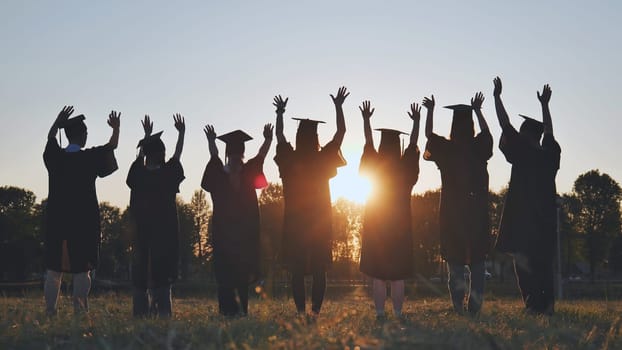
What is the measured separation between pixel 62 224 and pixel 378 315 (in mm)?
4481

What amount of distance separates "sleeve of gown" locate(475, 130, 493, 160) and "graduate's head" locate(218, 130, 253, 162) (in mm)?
3433

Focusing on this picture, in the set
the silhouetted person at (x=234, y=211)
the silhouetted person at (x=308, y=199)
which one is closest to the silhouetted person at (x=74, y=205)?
the silhouetted person at (x=234, y=211)

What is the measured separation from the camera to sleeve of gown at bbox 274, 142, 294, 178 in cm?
1085

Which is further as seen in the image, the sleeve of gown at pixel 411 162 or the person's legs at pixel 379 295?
the sleeve of gown at pixel 411 162

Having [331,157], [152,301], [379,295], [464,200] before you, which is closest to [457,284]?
[464,200]

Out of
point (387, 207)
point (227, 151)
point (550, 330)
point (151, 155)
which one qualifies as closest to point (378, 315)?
point (387, 207)

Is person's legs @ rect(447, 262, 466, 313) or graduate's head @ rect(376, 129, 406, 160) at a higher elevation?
graduate's head @ rect(376, 129, 406, 160)

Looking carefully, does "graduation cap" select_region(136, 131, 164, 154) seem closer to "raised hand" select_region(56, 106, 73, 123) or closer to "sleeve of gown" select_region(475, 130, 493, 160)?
"raised hand" select_region(56, 106, 73, 123)

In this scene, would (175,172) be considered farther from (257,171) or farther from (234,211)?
(257,171)

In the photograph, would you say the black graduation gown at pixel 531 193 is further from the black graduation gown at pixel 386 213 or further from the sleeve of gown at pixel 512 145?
the black graduation gown at pixel 386 213

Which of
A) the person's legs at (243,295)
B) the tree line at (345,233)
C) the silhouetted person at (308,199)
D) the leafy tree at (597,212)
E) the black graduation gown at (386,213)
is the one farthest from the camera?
the leafy tree at (597,212)

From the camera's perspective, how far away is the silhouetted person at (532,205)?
36.0ft

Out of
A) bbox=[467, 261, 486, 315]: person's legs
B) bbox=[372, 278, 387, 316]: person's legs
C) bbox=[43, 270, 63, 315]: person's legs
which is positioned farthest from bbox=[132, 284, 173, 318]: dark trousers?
bbox=[467, 261, 486, 315]: person's legs

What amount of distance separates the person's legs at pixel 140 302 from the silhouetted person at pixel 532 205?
5.38 metres
